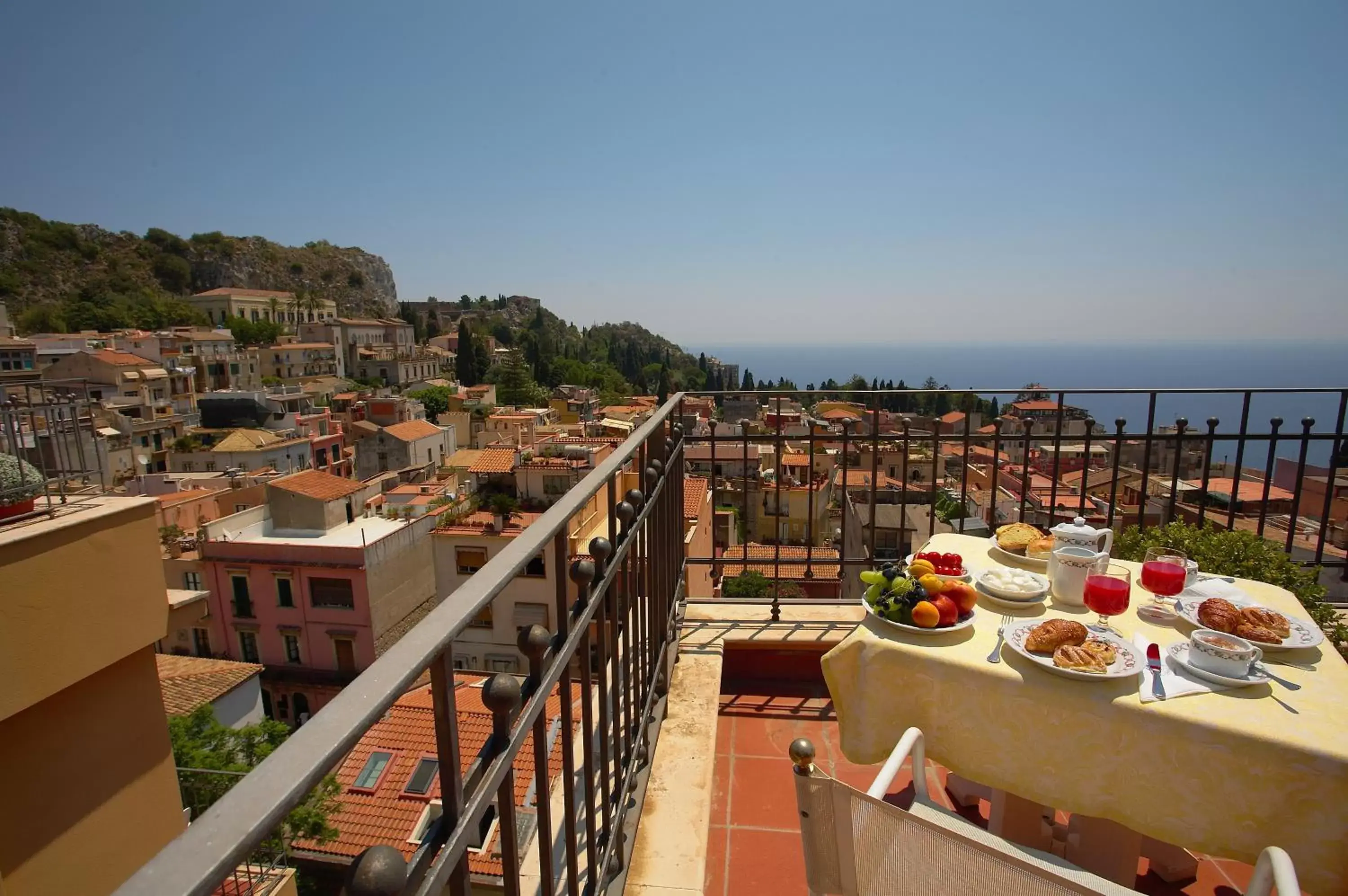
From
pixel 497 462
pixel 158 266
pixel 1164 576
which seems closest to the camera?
pixel 1164 576

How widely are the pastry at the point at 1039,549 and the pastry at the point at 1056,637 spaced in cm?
60

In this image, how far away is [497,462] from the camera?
75.4 ft

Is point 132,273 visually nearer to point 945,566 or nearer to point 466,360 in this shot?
point 466,360

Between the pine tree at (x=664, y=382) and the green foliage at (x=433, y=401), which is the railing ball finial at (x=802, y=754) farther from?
the pine tree at (x=664, y=382)

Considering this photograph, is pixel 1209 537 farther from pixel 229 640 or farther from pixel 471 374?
pixel 471 374

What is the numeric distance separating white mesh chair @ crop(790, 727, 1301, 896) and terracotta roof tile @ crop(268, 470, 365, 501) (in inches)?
998

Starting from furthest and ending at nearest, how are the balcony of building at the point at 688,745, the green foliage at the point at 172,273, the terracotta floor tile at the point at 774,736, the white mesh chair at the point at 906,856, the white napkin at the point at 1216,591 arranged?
the green foliage at the point at 172,273, the terracotta floor tile at the point at 774,736, the white napkin at the point at 1216,591, the white mesh chair at the point at 906,856, the balcony of building at the point at 688,745

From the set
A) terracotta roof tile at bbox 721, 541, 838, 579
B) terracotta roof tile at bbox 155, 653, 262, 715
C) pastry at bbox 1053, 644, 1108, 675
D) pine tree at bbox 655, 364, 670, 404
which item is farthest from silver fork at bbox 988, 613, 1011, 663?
pine tree at bbox 655, 364, 670, 404

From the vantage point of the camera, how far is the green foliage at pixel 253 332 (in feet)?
201

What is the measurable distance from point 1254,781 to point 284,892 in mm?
6849

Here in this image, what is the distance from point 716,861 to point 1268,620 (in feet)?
5.78

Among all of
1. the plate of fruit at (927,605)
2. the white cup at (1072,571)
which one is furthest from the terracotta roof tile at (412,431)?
the white cup at (1072,571)

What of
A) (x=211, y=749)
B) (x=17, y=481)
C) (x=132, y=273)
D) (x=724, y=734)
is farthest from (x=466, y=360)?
(x=724, y=734)

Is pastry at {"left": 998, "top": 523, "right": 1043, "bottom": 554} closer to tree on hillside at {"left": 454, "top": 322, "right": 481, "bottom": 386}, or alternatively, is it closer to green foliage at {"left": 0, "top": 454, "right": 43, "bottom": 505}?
green foliage at {"left": 0, "top": 454, "right": 43, "bottom": 505}
